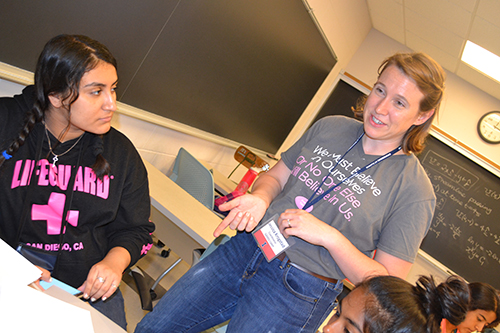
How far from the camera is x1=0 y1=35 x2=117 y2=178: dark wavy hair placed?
112 cm

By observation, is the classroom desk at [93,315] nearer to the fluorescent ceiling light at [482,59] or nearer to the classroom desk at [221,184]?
the classroom desk at [221,184]

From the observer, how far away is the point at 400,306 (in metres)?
0.95

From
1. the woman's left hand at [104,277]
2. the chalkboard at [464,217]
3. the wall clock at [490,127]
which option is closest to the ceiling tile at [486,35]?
the wall clock at [490,127]

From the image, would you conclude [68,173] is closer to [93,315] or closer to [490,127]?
[93,315]

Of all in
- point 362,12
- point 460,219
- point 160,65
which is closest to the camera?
point 160,65

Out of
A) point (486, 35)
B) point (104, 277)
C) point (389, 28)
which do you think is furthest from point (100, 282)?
point (389, 28)

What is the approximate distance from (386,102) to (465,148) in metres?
3.91

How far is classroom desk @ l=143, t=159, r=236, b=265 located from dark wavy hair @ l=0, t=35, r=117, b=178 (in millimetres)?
918

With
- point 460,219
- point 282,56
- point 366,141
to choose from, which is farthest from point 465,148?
point 366,141

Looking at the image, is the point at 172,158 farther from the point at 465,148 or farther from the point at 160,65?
the point at 465,148

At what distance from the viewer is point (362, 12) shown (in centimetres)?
465

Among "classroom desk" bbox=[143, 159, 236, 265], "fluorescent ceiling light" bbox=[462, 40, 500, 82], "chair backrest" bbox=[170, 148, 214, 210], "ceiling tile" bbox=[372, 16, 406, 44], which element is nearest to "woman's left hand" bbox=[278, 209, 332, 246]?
"classroom desk" bbox=[143, 159, 236, 265]

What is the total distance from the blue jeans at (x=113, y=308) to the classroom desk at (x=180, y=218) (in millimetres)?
635

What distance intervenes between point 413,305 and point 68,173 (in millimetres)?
1119
